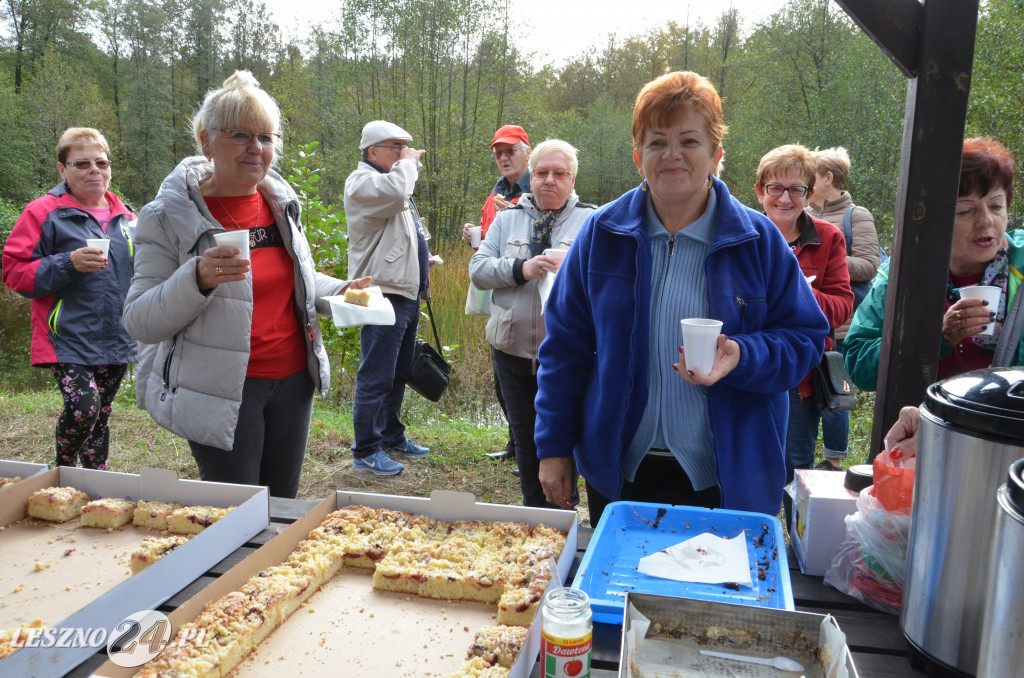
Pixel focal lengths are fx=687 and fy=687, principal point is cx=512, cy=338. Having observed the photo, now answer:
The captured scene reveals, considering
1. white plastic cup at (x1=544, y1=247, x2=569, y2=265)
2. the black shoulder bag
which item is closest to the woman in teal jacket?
white plastic cup at (x1=544, y1=247, x2=569, y2=265)

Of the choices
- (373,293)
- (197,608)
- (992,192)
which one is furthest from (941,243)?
(197,608)

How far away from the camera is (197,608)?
4.30ft

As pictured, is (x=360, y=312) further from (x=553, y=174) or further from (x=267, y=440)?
(x=553, y=174)

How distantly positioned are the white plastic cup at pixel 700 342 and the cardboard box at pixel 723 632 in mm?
595

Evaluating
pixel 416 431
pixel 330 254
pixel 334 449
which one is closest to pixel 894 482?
pixel 334 449

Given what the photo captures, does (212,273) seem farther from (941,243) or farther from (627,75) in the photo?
(627,75)

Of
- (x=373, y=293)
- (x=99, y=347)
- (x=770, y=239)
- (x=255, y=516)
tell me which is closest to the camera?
(x=255, y=516)

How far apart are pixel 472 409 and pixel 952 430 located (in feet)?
18.5

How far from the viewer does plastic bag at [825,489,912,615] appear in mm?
1355

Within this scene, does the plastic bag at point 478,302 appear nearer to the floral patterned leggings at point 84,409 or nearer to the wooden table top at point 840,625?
the floral patterned leggings at point 84,409

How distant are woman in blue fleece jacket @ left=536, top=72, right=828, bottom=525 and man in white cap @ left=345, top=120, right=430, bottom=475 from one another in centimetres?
263

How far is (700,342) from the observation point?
1.54 meters

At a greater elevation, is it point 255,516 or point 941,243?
point 941,243

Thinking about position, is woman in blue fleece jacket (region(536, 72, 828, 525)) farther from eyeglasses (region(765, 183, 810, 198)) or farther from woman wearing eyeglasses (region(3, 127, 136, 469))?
woman wearing eyeglasses (region(3, 127, 136, 469))
